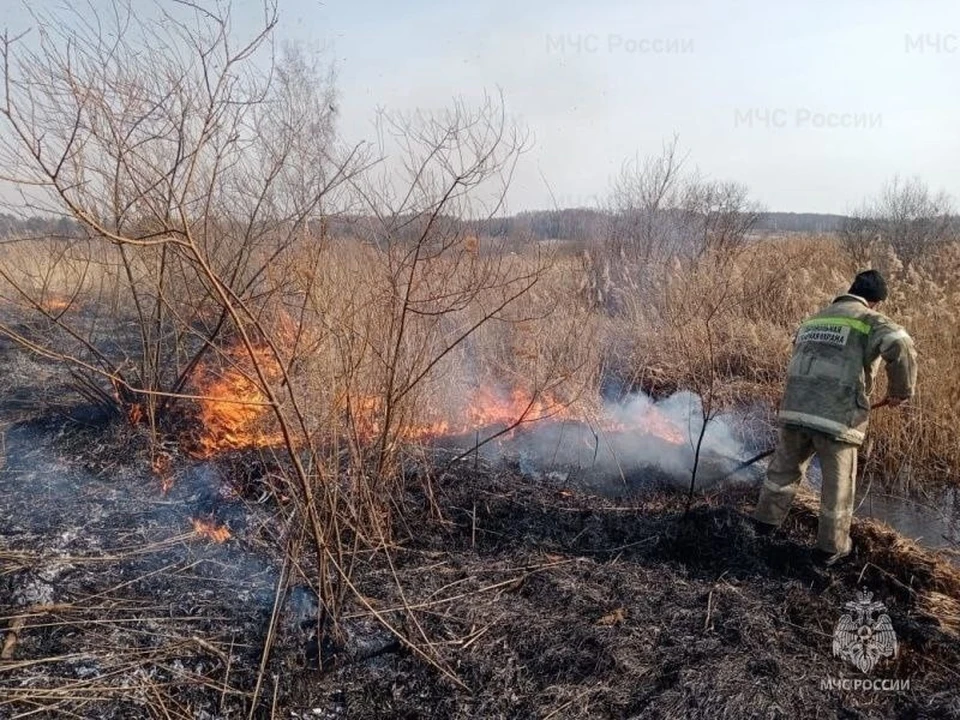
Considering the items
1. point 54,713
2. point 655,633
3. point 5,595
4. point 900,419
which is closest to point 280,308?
point 5,595

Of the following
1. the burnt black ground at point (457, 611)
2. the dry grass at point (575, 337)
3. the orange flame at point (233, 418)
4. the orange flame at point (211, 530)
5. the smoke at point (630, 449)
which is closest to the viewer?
the burnt black ground at point (457, 611)

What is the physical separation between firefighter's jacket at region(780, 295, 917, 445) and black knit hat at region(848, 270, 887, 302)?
7 cm

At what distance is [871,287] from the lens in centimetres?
473

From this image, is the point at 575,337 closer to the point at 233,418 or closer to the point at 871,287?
the point at 871,287

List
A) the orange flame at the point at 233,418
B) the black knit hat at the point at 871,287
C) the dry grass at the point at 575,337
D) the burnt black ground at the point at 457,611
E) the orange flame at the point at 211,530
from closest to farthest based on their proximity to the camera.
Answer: the burnt black ground at the point at 457,611
the dry grass at the point at 575,337
the orange flame at the point at 211,530
the black knit hat at the point at 871,287
the orange flame at the point at 233,418

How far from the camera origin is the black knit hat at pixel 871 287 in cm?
472

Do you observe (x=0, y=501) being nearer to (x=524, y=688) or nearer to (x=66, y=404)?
(x=66, y=404)

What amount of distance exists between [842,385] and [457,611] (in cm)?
318

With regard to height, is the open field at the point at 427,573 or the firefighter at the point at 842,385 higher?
the firefighter at the point at 842,385

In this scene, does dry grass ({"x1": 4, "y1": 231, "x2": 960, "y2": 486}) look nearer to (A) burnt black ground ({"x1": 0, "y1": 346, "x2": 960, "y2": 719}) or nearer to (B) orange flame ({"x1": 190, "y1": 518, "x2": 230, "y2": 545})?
(A) burnt black ground ({"x1": 0, "y1": 346, "x2": 960, "y2": 719})

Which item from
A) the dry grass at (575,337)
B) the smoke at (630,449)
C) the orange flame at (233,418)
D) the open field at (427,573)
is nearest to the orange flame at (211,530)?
the open field at (427,573)

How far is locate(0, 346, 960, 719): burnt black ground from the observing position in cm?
309

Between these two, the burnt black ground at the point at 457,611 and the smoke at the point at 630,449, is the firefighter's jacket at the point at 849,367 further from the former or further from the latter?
the smoke at the point at 630,449

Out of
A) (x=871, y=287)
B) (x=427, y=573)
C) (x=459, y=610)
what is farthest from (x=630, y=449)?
Answer: (x=459, y=610)
